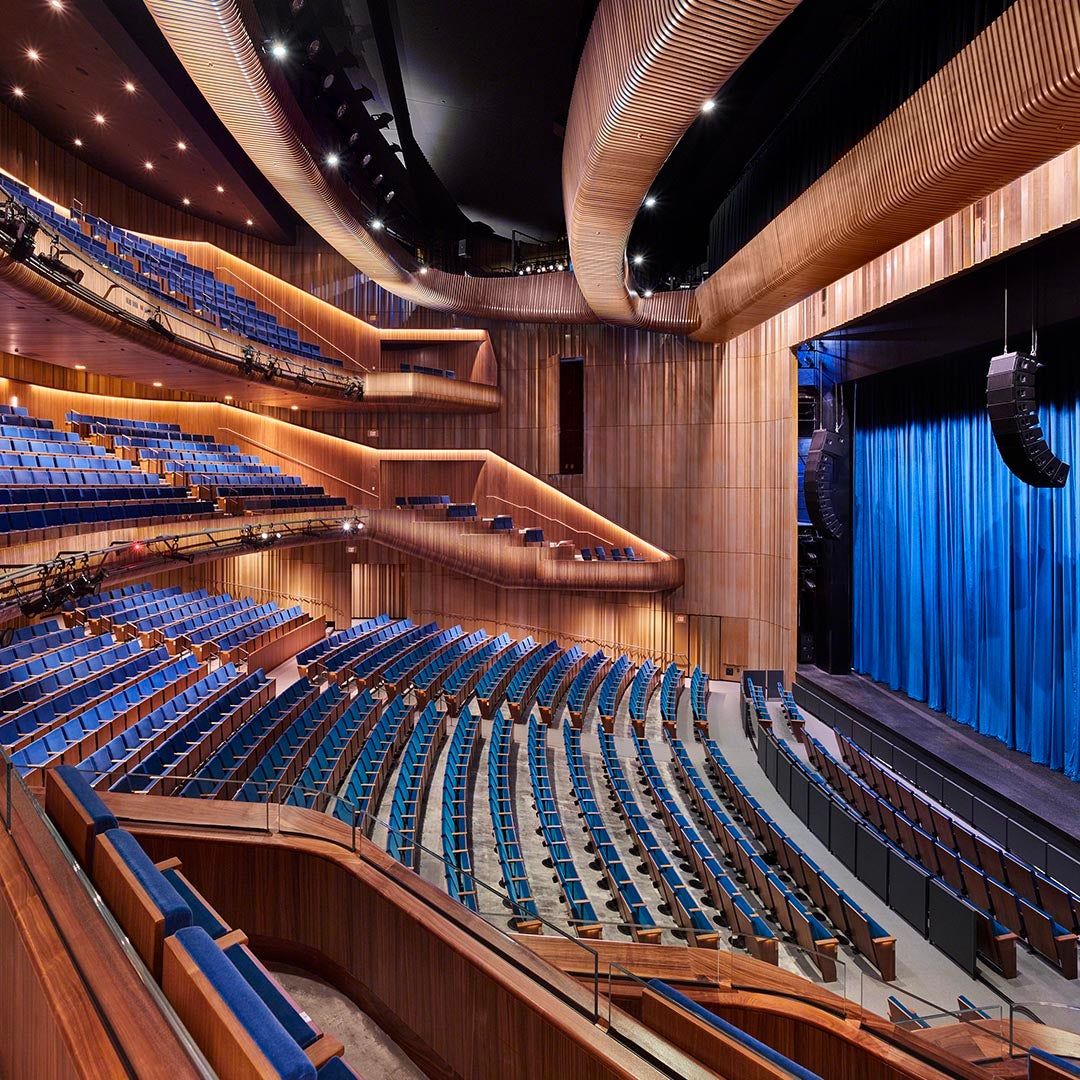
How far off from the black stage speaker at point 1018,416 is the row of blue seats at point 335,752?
10.3 feet

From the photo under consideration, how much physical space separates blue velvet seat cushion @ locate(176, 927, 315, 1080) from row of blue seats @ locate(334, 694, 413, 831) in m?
0.99

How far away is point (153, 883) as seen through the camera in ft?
3.73

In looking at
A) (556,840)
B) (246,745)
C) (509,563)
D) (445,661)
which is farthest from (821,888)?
(509,563)

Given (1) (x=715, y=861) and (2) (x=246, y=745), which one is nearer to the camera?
(1) (x=715, y=861)

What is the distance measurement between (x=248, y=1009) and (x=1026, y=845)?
143 inches

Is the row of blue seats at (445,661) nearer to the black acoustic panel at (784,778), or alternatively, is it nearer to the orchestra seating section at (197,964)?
the black acoustic panel at (784,778)

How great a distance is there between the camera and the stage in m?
3.45

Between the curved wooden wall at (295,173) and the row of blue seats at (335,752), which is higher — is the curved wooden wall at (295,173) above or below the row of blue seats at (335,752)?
above

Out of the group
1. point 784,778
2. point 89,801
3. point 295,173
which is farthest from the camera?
point 295,173

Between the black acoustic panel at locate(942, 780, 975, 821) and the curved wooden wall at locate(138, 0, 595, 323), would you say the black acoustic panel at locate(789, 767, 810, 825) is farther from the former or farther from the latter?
the curved wooden wall at locate(138, 0, 595, 323)

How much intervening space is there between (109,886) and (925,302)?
16.4 ft

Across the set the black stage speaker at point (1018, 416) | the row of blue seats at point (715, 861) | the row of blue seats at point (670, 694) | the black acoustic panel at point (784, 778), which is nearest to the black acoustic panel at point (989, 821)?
the black acoustic panel at point (784, 778)

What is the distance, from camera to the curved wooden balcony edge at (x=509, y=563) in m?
6.93

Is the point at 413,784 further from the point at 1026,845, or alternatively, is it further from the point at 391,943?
the point at 1026,845
